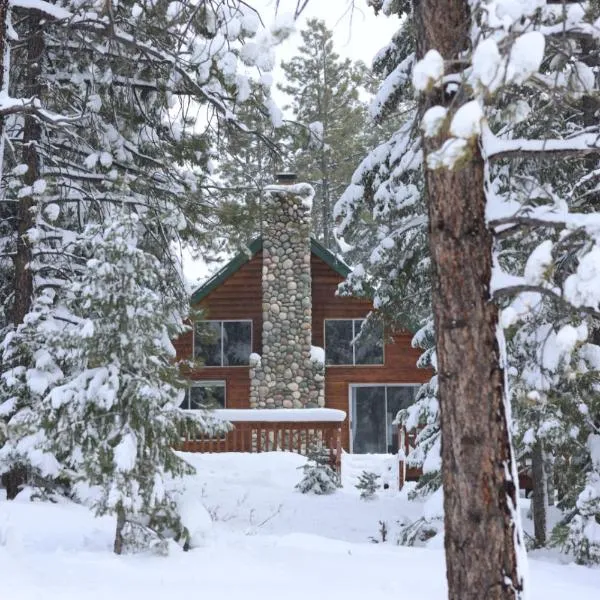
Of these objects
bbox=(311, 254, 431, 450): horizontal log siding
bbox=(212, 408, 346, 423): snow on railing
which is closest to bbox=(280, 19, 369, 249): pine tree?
bbox=(311, 254, 431, 450): horizontal log siding

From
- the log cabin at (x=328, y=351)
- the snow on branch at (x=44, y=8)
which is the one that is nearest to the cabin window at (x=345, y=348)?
the log cabin at (x=328, y=351)

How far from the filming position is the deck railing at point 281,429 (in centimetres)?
1647

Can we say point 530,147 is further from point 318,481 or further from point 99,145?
point 318,481

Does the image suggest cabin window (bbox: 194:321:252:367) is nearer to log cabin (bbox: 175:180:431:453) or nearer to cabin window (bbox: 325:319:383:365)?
log cabin (bbox: 175:180:431:453)

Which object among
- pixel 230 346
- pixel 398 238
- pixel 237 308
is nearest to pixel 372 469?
pixel 230 346

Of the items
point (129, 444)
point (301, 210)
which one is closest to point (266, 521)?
point (129, 444)

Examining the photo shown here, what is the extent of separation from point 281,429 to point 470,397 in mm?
13275

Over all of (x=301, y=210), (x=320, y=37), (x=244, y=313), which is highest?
(x=320, y=37)

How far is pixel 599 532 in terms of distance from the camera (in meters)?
7.80

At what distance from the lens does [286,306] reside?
20.6 m

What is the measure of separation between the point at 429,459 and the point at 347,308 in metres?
12.5

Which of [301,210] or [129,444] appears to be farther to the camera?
[301,210]

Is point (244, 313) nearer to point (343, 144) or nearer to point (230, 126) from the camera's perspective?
point (230, 126)

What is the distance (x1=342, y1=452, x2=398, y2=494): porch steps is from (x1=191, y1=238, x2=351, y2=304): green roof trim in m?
4.90
